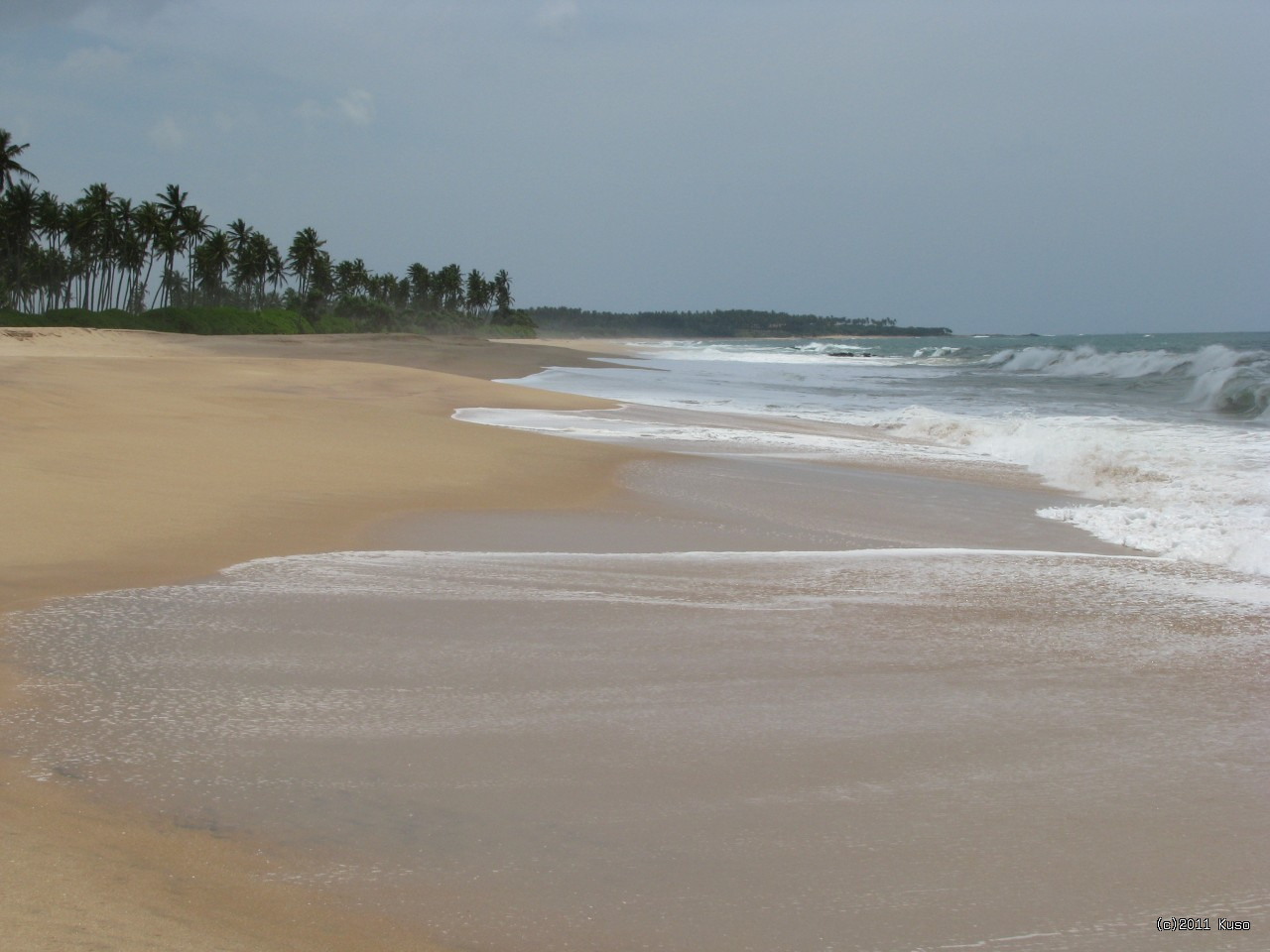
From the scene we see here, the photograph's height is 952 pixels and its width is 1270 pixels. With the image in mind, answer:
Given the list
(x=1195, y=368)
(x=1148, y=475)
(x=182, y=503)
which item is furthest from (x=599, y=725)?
(x=1195, y=368)

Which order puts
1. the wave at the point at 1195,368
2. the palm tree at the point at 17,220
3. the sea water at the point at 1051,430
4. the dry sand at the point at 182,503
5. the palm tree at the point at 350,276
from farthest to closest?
the palm tree at the point at 350,276 → the palm tree at the point at 17,220 → the wave at the point at 1195,368 → the sea water at the point at 1051,430 → the dry sand at the point at 182,503

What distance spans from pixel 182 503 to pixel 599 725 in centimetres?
467

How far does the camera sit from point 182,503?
24.1ft

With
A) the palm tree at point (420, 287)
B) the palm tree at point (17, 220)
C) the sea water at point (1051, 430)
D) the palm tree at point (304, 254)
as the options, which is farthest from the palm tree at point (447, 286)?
the sea water at point (1051, 430)

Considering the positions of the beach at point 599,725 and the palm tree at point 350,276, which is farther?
the palm tree at point 350,276

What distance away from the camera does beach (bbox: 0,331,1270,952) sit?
260 centimetres

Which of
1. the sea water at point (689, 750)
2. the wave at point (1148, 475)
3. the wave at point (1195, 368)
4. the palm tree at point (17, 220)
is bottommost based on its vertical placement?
the sea water at point (689, 750)

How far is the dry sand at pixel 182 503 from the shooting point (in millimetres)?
2410

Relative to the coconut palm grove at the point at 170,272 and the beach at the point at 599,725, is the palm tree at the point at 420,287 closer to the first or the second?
the coconut palm grove at the point at 170,272

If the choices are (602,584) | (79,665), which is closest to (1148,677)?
(602,584)

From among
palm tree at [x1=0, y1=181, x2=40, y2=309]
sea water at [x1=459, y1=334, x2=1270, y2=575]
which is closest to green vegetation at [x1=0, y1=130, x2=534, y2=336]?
palm tree at [x1=0, y1=181, x2=40, y2=309]

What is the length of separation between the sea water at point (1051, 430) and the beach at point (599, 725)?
1166mm

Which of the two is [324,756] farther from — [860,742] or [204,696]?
Result: [860,742]

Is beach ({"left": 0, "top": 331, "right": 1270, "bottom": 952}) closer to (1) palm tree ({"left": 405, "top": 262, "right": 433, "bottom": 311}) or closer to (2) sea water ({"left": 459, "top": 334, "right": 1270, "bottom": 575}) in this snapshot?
(2) sea water ({"left": 459, "top": 334, "right": 1270, "bottom": 575})
